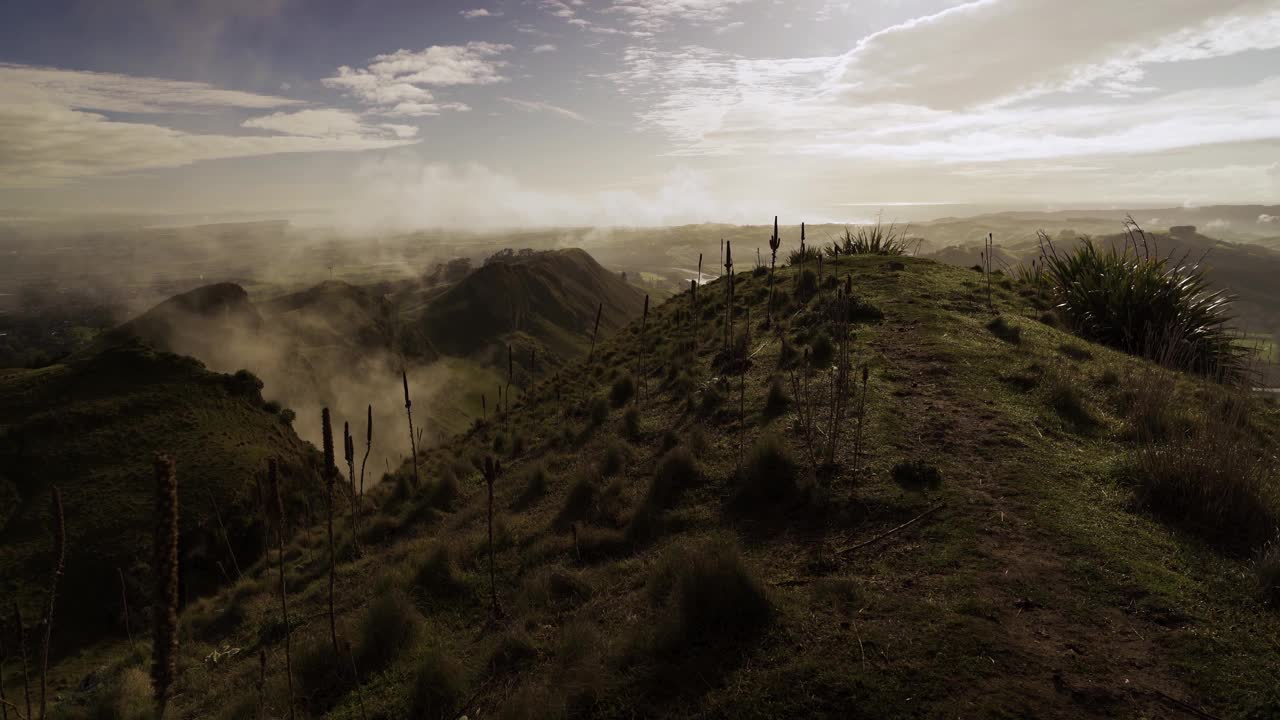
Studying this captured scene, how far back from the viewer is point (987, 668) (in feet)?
12.8

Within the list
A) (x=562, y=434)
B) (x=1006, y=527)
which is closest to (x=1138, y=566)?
(x=1006, y=527)

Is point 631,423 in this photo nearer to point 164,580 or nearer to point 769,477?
point 769,477

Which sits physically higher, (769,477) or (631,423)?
(769,477)

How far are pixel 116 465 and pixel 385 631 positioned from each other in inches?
586

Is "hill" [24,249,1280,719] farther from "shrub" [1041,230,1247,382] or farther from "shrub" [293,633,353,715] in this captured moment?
"shrub" [1041,230,1247,382]

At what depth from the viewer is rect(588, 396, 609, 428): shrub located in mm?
12884

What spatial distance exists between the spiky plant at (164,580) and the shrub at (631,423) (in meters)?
8.93

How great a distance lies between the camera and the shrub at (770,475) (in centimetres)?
716

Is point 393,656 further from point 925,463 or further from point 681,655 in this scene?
point 925,463

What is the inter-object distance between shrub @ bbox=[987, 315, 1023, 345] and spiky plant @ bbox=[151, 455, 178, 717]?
41.2 feet

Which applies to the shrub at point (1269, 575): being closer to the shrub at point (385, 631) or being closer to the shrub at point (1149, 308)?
the shrub at point (385, 631)

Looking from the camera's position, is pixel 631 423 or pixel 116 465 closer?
pixel 631 423

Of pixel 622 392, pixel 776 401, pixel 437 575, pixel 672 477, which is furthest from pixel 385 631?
pixel 622 392

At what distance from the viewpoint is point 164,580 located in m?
2.20
